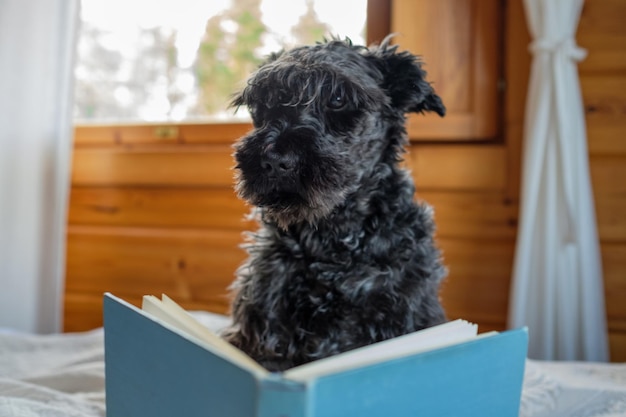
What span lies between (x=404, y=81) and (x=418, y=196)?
1031 mm

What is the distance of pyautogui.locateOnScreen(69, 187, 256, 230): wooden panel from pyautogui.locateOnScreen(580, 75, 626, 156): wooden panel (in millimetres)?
1213

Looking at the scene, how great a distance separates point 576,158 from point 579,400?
87 centimetres

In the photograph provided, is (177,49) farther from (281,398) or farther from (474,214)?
(281,398)

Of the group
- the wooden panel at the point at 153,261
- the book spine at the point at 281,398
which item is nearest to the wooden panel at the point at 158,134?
the wooden panel at the point at 153,261

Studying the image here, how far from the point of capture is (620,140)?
191 cm

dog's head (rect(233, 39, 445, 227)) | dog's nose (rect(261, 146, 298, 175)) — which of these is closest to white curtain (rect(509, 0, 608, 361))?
dog's head (rect(233, 39, 445, 227))

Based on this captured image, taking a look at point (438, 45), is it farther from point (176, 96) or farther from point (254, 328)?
point (254, 328)

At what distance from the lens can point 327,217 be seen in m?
1.03

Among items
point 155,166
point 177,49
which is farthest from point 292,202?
point 177,49

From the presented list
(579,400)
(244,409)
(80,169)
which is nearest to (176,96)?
(80,169)

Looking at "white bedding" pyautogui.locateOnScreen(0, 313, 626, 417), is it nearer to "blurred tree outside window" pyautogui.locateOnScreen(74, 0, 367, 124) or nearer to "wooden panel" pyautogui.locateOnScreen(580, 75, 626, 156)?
"wooden panel" pyautogui.locateOnScreen(580, 75, 626, 156)

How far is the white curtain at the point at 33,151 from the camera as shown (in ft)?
7.45

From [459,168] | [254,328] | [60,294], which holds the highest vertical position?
[459,168]

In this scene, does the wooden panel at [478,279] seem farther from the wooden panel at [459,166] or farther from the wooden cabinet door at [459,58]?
the wooden cabinet door at [459,58]
